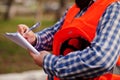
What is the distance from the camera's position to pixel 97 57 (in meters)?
2.43

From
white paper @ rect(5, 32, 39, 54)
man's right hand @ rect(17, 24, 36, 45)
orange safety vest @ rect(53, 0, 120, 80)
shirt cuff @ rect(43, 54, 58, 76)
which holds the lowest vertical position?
man's right hand @ rect(17, 24, 36, 45)

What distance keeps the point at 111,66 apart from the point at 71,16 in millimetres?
543

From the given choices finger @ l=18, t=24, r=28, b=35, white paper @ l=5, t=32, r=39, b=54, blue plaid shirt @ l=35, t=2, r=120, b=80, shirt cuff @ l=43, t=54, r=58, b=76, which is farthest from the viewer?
finger @ l=18, t=24, r=28, b=35

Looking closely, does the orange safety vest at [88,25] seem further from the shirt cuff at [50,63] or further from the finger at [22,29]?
the finger at [22,29]

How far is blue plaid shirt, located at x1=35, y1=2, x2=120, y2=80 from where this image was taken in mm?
2428

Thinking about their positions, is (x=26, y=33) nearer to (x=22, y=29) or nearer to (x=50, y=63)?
(x=22, y=29)

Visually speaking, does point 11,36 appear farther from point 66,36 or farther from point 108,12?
point 108,12

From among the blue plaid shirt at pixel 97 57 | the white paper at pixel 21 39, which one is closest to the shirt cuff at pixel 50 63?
the blue plaid shirt at pixel 97 57

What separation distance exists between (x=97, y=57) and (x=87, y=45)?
0.19 m

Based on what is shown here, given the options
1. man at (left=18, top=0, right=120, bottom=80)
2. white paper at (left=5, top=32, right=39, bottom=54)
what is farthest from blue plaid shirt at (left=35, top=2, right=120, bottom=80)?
white paper at (left=5, top=32, right=39, bottom=54)

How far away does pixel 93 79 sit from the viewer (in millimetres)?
2594

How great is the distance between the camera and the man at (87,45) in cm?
243

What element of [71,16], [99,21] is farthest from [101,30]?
[71,16]

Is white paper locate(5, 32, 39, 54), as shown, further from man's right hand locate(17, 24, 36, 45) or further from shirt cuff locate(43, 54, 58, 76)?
man's right hand locate(17, 24, 36, 45)
